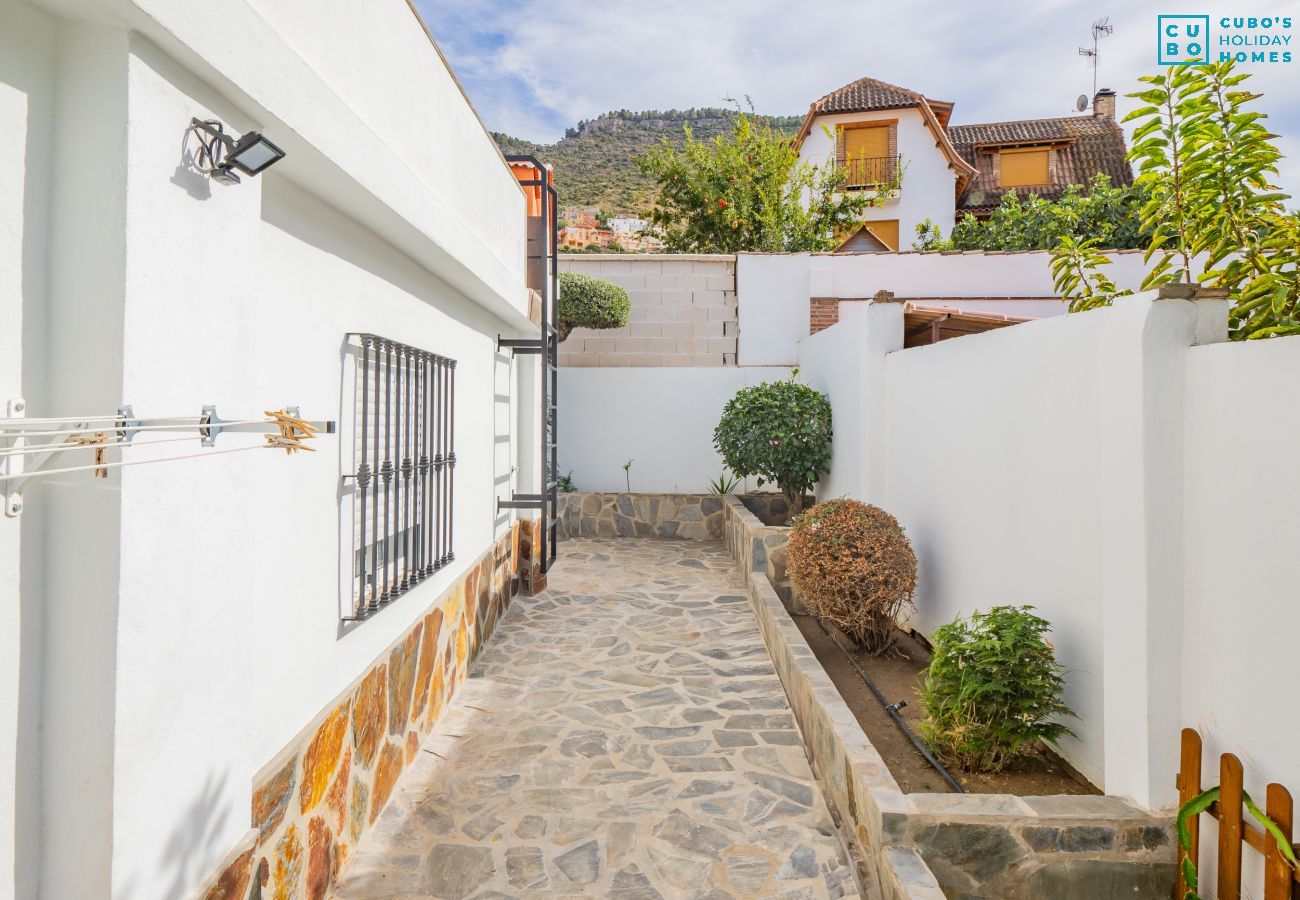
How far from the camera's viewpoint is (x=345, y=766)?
127 inches

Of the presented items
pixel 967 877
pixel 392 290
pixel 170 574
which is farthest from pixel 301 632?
pixel 967 877

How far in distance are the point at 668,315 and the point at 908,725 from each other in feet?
29.6

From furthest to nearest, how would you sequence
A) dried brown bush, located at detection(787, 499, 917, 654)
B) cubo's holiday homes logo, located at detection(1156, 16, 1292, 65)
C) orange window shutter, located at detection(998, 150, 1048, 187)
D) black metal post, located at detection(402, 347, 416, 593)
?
orange window shutter, located at detection(998, 150, 1048, 187) → cubo's holiday homes logo, located at detection(1156, 16, 1292, 65) → dried brown bush, located at detection(787, 499, 917, 654) → black metal post, located at detection(402, 347, 416, 593)

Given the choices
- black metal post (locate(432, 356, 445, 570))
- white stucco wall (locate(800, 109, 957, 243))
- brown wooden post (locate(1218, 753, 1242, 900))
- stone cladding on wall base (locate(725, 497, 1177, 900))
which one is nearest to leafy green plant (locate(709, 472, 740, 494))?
black metal post (locate(432, 356, 445, 570))

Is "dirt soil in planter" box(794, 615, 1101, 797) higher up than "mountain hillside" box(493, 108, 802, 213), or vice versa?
"mountain hillside" box(493, 108, 802, 213)

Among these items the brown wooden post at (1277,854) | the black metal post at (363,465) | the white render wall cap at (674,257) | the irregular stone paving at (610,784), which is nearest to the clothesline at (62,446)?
the black metal post at (363,465)

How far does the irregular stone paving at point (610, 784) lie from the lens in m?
3.22

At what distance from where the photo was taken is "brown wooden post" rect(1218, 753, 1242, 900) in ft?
8.30

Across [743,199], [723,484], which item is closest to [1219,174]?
[723,484]

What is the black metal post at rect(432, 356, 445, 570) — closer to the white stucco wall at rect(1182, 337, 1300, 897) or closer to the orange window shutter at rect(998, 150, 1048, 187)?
the white stucco wall at rect(1182, 337, 1300, 897)

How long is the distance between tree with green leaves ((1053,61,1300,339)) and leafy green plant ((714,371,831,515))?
545 centimetres

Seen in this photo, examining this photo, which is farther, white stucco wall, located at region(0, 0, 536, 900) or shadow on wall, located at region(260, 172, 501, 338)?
shadow on wall, located at region(260, 172, 501, 338)

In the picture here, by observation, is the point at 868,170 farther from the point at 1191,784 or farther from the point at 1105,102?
the point at 1191,784

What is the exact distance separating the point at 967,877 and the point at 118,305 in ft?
11.1
